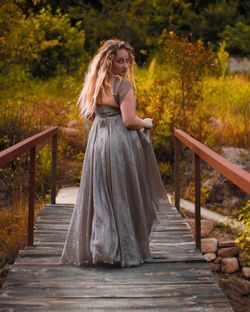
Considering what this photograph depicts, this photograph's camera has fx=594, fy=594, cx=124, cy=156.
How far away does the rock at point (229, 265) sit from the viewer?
23.0 ft

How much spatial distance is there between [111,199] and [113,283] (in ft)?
2.35

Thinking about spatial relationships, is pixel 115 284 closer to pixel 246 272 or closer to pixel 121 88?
pixel 121 88

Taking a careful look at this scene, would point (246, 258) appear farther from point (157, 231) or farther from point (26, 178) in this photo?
point (26, 178)

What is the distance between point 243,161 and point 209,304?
5180 millimetres

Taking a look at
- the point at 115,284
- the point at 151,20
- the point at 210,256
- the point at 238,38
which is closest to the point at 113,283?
the point at 115,284

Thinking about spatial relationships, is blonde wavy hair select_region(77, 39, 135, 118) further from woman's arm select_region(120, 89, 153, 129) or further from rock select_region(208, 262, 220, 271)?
rock select_region(208, 262, 220, 271)

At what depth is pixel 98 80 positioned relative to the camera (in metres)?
4.52

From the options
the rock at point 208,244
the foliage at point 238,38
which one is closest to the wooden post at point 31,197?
the rock at point 208,244

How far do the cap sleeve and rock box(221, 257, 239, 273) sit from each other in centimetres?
324

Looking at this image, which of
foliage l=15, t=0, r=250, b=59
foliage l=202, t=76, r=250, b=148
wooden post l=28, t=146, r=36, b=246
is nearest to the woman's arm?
wooden post l=28, t=146, r=36, b=246

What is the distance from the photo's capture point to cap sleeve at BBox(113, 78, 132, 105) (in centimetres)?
447

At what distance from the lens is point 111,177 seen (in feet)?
15.0

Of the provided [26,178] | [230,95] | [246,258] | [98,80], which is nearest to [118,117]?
[98,80]

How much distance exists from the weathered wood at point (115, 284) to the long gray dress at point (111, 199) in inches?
5.6
